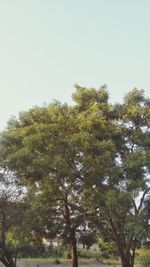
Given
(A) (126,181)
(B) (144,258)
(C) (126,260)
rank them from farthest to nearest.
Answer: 1. (B) (144,258)
2. (C) (126,260)
3. (A) (126,181)

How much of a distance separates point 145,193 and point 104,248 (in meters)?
20.6

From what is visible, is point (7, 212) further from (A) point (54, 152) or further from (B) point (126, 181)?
(B) point (126, 181)

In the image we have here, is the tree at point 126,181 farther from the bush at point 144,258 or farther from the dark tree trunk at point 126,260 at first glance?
the bush at point 144,258

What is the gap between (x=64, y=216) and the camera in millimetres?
25219

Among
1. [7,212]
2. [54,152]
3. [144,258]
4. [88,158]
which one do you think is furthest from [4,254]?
[144,258]

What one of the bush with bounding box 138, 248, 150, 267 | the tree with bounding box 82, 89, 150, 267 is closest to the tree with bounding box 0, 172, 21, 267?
the tree with bounding box 82, 89, 150, 267

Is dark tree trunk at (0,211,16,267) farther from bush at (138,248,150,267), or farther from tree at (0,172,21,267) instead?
bush at (138,248,150,267)

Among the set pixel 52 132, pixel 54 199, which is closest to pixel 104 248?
Answer: pixel 54 199

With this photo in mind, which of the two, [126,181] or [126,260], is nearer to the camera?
[126,181]

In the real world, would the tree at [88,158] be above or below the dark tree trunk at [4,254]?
above

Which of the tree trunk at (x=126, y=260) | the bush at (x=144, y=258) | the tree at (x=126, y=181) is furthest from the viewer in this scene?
the bush at (x=144, y=258)

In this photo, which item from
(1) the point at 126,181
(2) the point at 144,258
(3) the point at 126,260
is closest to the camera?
(1) the point at 126,181

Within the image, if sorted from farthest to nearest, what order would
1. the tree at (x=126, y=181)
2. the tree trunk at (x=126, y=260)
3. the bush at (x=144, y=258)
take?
the bush at (x=144, y=258) < the tree trunk at (x=126, y=260) < the tree at (x=126, y=181)

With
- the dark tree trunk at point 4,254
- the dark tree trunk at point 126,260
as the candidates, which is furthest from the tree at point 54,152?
the dark tree trunk at point 126,260
